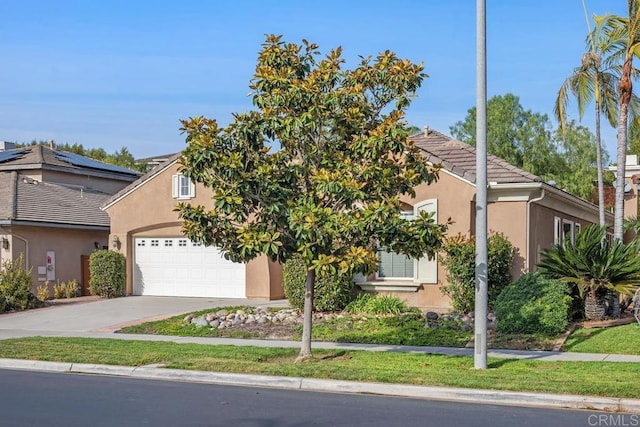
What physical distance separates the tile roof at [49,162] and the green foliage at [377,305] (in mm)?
17137

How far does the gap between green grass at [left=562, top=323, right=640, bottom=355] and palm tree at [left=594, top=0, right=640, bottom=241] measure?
3430mm

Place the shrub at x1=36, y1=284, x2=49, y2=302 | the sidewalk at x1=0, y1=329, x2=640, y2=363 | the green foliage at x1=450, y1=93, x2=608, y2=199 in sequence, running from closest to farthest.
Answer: the sidewalk at x1=0, y1=329, x2=640, y2=363
the shrub at x1=36, y1=284, x2=49, y2=302
the green foliage at x1=450, y1=93, x2=608, y2=199

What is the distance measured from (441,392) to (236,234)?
4.23 meters

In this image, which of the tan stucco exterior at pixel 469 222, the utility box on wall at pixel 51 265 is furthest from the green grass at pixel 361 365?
the utility box on wall at pixel 51 265

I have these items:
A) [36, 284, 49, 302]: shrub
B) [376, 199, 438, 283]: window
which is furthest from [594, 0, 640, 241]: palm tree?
[36, 284, 49, 302]: shrub

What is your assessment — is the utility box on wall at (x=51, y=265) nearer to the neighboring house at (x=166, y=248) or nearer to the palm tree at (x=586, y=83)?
the neighboring house at (x=166, y=248)

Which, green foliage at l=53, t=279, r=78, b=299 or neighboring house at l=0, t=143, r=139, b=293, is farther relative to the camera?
green foliage at l=53, t=279, r=78, b=299

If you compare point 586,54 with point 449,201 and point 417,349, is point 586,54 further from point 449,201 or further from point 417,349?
point 417,349

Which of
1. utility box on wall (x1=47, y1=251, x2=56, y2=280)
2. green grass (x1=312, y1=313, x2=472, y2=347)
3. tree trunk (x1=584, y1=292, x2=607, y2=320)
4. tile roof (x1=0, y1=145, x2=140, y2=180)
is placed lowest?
green grass (x1=312, y1=313, x2=472, y2=347)

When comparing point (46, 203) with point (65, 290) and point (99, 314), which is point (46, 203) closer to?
point (65, 290)

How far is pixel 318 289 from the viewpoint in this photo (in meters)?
19.9

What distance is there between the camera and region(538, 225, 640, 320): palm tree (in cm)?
1673

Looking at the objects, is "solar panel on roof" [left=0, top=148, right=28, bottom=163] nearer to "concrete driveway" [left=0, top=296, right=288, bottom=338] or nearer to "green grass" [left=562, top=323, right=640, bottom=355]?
"concrete driveway" [left=0, top=296, right=288, bottom=338]

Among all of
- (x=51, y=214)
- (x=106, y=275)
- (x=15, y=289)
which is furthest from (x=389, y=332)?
(x=51, y=214)
